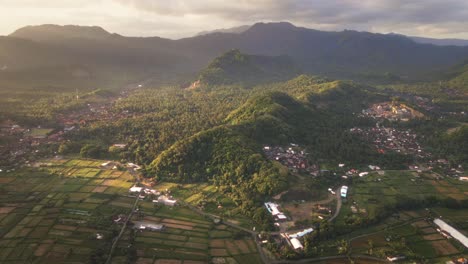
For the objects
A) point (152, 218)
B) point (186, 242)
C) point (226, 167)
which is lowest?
point (186, 242)

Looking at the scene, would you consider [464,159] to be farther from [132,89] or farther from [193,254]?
[132,89]

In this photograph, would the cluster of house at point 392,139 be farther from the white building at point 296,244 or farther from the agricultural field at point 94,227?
the agricultural field at point 94,227

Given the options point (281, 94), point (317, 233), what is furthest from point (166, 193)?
point (281, 94)

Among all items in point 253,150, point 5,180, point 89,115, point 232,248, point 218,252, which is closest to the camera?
point 218,252

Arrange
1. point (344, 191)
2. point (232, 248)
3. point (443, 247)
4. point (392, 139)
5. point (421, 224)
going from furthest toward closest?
point (392, 139), point (344, 191), point (421, 224), point (443, 247), point (232, 248)

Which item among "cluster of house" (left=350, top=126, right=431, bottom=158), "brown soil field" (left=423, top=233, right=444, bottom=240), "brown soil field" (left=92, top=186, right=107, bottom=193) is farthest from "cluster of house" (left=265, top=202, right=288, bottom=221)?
"cluster of house" (left=350, top=126, right=431, bottom=158)

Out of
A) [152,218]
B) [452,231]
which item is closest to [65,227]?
[152,218]

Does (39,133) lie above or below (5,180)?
above

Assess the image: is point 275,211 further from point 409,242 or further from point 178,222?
point 409,242
